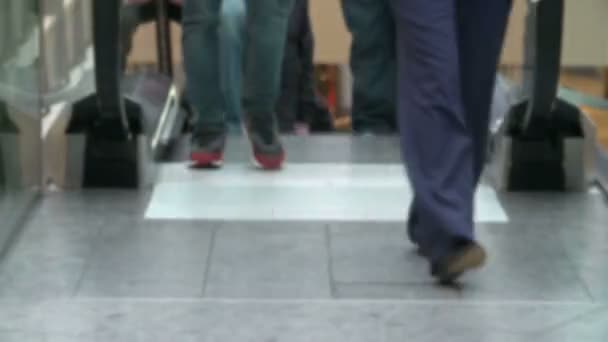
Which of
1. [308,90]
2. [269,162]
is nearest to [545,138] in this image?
[269,162]

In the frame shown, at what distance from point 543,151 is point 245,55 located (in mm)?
1079

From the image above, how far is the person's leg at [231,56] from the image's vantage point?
5.94 meters

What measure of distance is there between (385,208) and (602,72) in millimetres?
1855

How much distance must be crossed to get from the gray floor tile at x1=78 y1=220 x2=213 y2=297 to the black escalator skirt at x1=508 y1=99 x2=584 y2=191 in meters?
1.16

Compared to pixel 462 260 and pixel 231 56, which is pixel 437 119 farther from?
pixel 231 56

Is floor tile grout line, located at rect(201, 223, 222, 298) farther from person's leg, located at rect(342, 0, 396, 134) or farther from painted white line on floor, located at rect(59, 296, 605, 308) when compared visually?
person's leg, located at rect(342, 0, 396, 134)

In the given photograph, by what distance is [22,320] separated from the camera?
3404 millimetres

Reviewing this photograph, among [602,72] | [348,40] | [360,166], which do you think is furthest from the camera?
[348,40]

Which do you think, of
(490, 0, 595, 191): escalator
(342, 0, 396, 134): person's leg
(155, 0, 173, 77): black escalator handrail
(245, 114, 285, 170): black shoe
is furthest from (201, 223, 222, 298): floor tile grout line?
(155, 0, 173, 77): black escalator handrail

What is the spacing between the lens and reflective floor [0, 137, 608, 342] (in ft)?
11.1

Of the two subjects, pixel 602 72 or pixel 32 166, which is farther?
pixel 602 72

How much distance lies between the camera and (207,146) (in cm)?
499

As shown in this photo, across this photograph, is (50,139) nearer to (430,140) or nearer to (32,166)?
(32,166)

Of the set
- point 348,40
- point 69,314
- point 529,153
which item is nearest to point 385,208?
point 529,153
